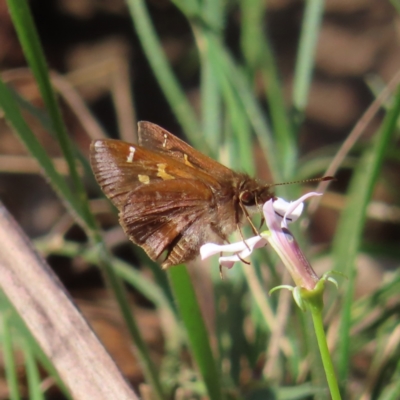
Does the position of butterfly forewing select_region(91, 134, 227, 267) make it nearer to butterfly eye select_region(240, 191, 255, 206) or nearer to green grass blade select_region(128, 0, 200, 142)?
butterfly eye select_region(240, 191, 255, 206)

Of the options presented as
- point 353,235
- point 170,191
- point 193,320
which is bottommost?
point 353,235

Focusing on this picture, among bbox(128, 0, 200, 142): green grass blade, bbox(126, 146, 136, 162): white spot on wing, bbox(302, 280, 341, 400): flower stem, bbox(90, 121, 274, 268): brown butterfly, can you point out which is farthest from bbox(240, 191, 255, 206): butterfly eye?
bbox(128, 0, 200, 142): green grass blade

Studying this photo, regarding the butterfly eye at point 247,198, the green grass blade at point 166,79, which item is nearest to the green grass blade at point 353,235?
the butterfly eye at point 247,198

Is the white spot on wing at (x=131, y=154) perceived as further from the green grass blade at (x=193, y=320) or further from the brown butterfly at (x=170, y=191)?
the green grass blade at (x=193, y=320)

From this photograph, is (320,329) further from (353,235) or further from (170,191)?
(353,235)

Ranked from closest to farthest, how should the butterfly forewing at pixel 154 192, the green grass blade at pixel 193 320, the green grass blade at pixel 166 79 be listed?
1. the green grass blade at pixel 193 320
2. the butterfly forewing at pixel 154 192
3. the green grass blade at pixel 166 79

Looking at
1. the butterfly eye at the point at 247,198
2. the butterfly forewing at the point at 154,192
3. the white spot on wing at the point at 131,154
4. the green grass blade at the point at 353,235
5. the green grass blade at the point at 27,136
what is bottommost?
the green grass blade at the point at 353,235

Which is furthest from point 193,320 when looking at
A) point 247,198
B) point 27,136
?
→ point 27,136
